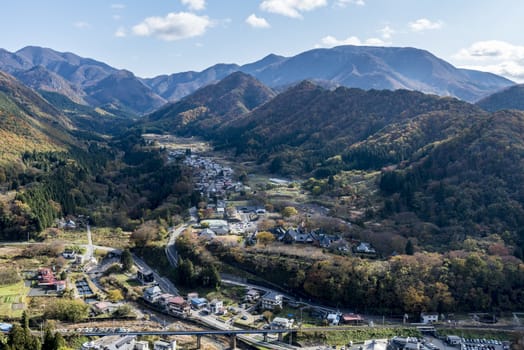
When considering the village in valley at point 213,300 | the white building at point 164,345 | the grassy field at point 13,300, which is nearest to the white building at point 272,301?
the village in valley at point 213,300

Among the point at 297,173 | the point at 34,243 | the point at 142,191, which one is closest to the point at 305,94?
the point at 297,173

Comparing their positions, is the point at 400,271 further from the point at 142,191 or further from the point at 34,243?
the point at 142,191

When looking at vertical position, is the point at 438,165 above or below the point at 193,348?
above

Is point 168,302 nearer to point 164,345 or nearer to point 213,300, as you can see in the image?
point 213,300

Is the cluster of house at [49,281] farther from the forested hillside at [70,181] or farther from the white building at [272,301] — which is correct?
the white building at [272,301]

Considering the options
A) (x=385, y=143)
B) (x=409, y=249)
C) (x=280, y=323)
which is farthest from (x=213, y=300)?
(x=385, y=143)
